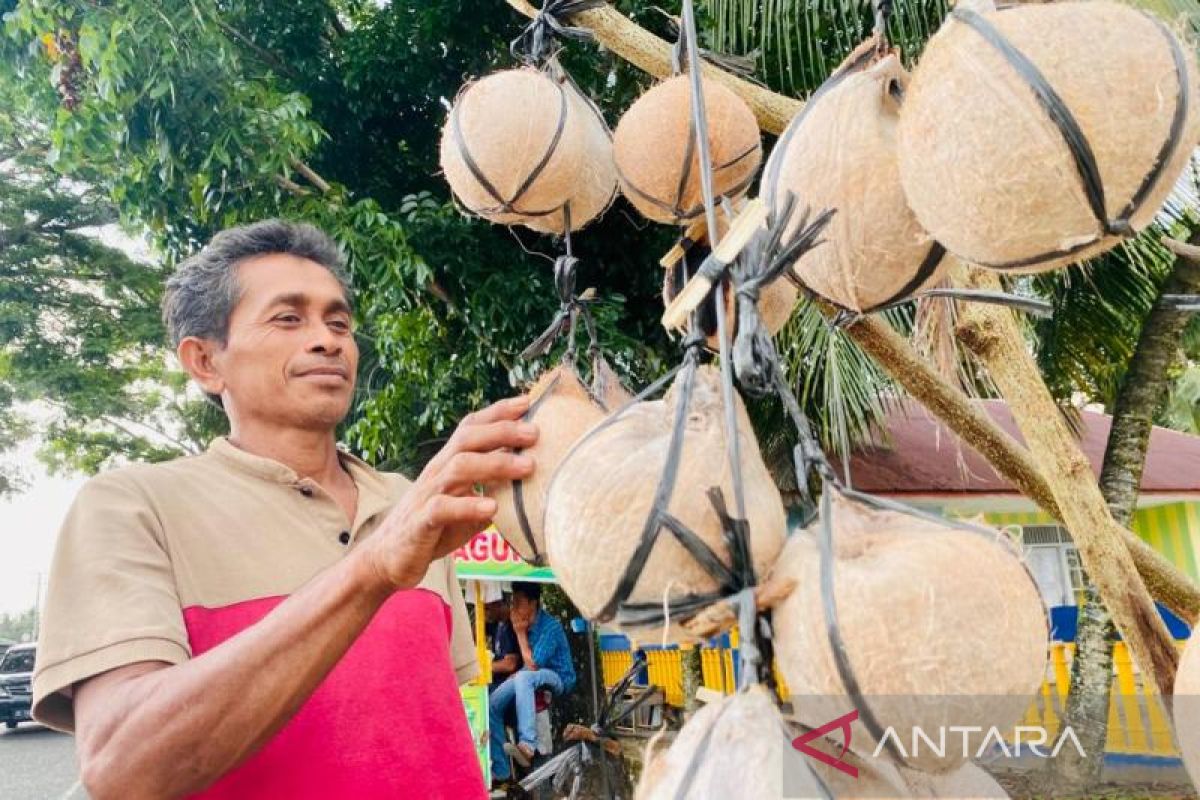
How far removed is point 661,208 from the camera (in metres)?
1.18

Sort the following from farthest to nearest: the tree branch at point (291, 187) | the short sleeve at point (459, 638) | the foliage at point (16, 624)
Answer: the foliage at point (16, 624) < the tree branch at point (291, 187) < the short sleeve at point (459, 638)

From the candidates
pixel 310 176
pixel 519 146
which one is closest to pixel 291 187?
pixel 310 176

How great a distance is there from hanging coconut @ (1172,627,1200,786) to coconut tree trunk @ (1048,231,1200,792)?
4282mm

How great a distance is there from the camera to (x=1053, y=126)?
59cm

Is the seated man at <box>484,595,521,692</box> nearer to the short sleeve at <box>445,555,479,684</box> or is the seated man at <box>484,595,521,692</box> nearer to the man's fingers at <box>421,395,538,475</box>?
the short sleeve at <box>445,555,479,684</box>

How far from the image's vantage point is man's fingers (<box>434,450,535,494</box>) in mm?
879

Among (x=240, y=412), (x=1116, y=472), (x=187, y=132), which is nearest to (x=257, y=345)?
(x=240, y=412)

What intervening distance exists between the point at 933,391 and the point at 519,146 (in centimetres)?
69

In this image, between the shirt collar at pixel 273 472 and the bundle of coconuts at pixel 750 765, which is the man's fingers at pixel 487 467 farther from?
the shirt collar at pixel 273 472

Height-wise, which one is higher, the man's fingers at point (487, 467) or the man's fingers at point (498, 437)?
the man's fingers at point (498, 437)

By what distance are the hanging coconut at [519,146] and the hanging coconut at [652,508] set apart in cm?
57

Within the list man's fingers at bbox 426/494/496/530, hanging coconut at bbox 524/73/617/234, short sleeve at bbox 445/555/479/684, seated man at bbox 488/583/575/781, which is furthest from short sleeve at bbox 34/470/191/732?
seated man at bbox 488/583/575/781

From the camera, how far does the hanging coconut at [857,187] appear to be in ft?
2.41

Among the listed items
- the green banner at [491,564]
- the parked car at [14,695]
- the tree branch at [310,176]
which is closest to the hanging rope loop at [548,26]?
the green banner at [491,564]
